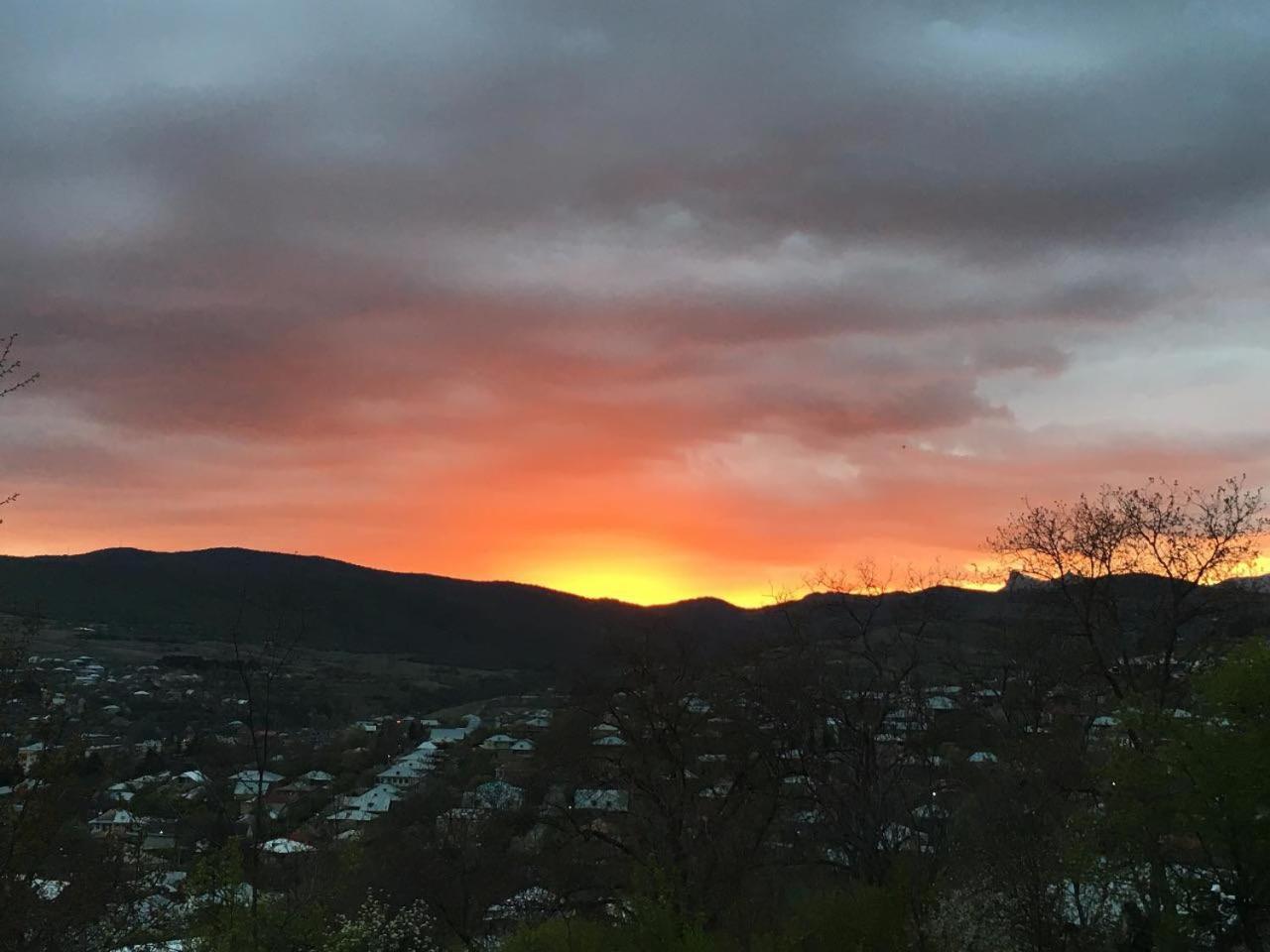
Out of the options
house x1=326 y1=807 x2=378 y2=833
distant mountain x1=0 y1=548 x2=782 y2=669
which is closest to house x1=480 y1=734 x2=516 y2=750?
house x1=326 y1=807 x2=378 y2=833

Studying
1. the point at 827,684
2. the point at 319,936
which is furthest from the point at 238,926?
the point at 827,684

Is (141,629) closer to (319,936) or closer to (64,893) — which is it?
(319,936)

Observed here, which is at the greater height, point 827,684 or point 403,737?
point 827,684

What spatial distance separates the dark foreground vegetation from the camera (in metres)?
20.3

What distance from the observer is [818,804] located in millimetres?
34531

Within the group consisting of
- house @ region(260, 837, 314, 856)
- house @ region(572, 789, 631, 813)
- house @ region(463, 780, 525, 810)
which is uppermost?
house @ region(572, 789, 631, 813)

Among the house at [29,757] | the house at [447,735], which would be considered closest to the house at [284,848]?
the house at [29,757]

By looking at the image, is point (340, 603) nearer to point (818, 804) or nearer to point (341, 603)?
point (341, 603)

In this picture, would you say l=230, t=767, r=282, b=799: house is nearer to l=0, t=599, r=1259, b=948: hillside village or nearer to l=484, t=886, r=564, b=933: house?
Result: l=0, t=599, r=1259, b=948: hillside village

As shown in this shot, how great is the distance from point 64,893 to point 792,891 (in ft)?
79.5

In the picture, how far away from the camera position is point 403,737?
98188 mm

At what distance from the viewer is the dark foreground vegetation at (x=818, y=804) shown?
66.6 feet

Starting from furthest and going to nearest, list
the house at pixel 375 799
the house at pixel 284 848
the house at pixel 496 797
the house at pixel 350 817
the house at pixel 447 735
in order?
the house at pixel 447 735, the house at pixel 375 799, the house at pixel 350 817, the house at pixel 284 848, the house at pixel 496 797

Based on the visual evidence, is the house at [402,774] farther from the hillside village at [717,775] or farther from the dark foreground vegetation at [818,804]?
the hillside village at [717,775]
